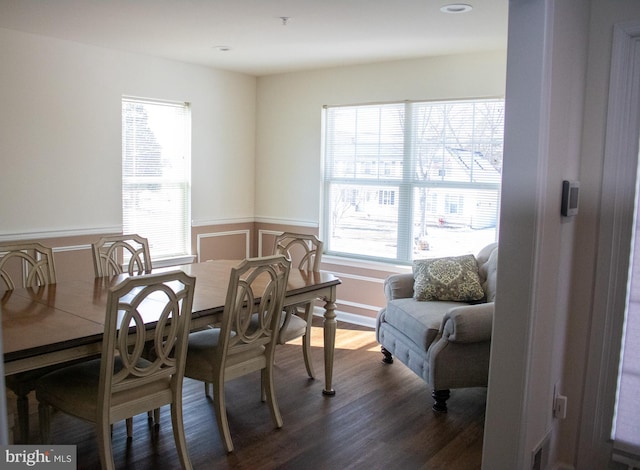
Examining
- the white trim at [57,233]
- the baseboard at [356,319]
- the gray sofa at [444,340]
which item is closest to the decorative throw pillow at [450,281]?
the gray sofa at [444,340]

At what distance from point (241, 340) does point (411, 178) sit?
268 cm

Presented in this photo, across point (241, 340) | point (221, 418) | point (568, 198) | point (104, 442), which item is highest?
point (568, 198)

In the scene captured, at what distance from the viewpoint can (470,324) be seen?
3.21m

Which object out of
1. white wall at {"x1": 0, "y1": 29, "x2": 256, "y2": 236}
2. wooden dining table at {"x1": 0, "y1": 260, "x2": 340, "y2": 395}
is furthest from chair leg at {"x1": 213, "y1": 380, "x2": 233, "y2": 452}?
white wall at {"x1": 0, "y1": 29, "x2": 256, "y2": 236}

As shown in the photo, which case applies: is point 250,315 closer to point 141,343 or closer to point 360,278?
point 141,343

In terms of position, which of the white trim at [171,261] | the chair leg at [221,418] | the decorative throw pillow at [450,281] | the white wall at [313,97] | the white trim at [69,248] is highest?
the white wall at [313,97]

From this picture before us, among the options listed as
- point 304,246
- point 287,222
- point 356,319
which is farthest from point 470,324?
point 287,222

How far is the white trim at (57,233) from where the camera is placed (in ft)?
13.5

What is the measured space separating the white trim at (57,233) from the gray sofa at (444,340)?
2475 millimetres

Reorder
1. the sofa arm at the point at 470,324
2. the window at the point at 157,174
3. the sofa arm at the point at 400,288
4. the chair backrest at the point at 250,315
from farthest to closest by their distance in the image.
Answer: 1. the window at the point at 157,174
2. the sofa arm at the point at 400,288
3. the sofa arm at the point at 470,324
4. the chair backrest at the point at 250,315

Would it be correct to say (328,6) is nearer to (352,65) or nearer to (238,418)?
(352,65)

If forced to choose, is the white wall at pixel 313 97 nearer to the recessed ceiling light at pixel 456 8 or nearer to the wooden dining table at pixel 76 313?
the recessed ceiling light at pixel 456 8

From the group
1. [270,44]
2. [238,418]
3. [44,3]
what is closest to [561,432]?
[238,418]

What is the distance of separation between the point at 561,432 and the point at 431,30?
264 cm
